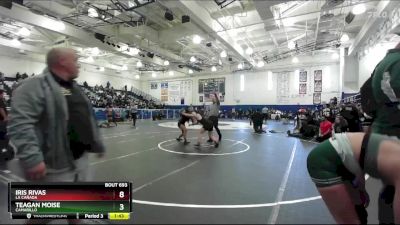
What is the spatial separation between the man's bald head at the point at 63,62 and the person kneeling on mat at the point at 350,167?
1420mm

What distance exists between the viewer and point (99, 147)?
5.77ft

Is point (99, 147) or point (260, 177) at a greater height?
point (99, 147)

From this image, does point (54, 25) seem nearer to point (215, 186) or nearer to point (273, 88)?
point (215, 186)

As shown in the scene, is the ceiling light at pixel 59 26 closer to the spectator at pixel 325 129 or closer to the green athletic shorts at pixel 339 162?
the spectator at pixel 325 129

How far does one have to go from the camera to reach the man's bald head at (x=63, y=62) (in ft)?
5.08

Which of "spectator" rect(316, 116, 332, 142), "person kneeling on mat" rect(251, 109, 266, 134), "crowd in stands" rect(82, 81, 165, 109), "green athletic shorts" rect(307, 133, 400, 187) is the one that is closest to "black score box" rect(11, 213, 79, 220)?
"green athletic shorts" rect(307, 133, 400, 187)

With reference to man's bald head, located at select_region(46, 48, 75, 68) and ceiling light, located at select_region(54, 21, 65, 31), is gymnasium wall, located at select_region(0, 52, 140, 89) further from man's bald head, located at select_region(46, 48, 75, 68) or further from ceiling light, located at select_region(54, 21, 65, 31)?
man's bald head, located at select_region(46, 48, 75, 68)

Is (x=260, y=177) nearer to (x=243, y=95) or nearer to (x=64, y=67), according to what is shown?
(x=64, y=67)

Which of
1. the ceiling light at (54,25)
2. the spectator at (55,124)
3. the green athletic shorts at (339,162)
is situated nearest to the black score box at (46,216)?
the spectator at (55,124)

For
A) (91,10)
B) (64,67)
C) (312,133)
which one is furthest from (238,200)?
(91,10)

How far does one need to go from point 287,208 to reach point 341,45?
18.8 metres

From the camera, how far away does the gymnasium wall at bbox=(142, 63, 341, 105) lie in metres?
21.9
